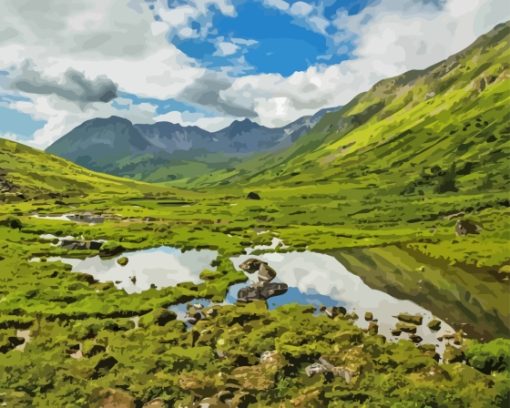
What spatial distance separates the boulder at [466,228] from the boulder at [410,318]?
43.5m

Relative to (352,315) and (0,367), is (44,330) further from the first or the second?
(352,315)

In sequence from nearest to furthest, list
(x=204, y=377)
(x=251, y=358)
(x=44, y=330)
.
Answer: (x=204, y=377), (x=251, y=358), (x=44, y=330)

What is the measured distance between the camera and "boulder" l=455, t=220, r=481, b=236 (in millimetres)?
73856

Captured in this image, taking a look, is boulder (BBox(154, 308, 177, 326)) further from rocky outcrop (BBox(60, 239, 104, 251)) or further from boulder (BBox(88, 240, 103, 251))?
boulder (BBox(88, 240, 103, 251))

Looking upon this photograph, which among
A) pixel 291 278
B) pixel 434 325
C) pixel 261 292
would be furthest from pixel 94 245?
pixel 434 325

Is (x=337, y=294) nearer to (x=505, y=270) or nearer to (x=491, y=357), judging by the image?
(x=505, y=270)

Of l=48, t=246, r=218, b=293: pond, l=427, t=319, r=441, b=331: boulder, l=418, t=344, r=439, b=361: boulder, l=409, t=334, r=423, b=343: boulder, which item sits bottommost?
l=48, t=246, r=218, b=293: pond

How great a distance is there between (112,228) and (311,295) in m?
63.3

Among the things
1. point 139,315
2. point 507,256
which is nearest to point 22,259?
point 139,315

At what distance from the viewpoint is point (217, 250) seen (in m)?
71.9

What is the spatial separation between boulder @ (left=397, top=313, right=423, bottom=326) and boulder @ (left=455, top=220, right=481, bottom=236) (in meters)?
43.5

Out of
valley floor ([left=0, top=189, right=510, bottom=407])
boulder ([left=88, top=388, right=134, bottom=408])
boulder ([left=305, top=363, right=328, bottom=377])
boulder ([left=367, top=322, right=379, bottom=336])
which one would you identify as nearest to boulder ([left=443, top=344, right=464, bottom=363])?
valley floor ([left=0, top=189, right=510, bottom=407])

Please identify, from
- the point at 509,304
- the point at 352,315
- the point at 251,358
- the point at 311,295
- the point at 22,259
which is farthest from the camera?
the point at 22,259

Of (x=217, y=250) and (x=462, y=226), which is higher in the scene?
(x=462, y=226)
